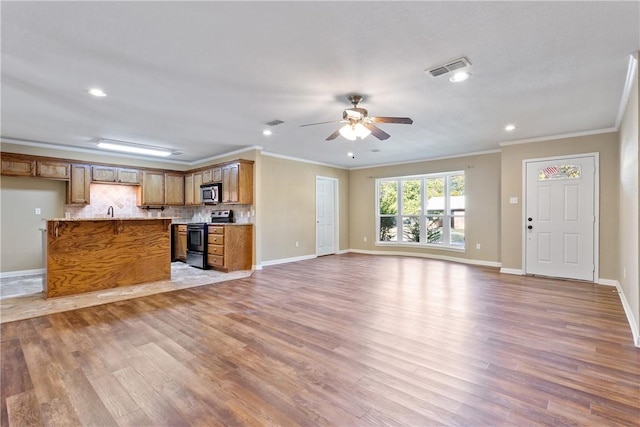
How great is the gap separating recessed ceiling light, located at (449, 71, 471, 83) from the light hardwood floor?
2462mm

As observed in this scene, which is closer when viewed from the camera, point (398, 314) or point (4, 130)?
point (398, 314)

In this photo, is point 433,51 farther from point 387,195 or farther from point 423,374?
point 387,195

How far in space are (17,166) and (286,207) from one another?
16.3 feet

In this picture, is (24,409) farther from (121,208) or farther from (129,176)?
(121,208)

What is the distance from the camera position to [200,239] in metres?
6.49

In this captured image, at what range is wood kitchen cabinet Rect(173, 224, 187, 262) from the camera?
709 cm

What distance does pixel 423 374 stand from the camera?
7.29ft

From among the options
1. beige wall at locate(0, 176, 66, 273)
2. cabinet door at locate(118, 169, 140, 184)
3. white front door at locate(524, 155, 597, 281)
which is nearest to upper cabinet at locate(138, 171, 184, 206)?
cabinet door at locate(118, 169, 140, 184)

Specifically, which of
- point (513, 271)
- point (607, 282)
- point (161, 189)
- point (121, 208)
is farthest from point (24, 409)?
point (607, 282)

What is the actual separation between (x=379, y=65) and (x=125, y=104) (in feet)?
10.1

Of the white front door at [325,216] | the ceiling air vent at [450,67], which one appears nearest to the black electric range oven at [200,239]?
the white front door at [325,216]

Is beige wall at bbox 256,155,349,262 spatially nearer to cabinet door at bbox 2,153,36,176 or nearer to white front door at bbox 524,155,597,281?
cabinet door at bbox 2,153,36,176

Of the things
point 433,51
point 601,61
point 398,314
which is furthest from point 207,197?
Result: point 601,61

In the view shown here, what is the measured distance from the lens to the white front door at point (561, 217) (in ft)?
16.6
